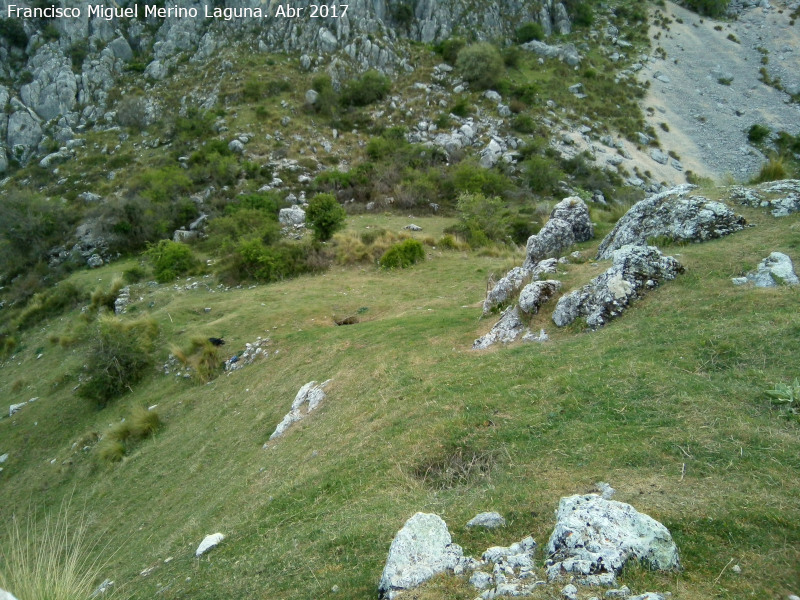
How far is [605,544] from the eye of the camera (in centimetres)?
352

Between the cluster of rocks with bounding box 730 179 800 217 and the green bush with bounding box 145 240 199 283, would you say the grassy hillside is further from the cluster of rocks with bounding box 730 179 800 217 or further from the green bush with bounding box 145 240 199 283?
the green bush with bounding box 145 240 199 283

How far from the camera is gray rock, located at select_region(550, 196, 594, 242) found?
14.6 m

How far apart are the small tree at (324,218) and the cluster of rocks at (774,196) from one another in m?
17.6

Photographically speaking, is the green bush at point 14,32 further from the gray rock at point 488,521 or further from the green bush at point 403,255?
the gray rock at point 488,521

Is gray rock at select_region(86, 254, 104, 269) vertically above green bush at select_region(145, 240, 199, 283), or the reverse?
green bush at select_region(145, 240, 199, 283)

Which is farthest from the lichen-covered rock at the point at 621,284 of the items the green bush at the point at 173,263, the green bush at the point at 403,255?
the green bush at the point at 173,263

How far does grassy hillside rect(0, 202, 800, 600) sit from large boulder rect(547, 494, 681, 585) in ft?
0.44

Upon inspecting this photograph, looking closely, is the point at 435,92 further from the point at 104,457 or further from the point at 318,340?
the point at 104,457

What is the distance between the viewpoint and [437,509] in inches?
201

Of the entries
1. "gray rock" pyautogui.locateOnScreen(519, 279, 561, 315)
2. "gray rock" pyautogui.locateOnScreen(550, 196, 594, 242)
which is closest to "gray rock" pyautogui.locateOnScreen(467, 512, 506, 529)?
"gray rock" pyautogui.locateOnScreen(519, 279, 561, 315)

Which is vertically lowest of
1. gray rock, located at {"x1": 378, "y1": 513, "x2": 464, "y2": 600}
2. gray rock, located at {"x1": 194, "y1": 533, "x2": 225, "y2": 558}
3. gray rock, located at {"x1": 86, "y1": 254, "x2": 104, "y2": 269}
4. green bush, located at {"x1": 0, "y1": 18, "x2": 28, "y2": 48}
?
gray rock, located at {"x1": 86, "y1": 254, "x2": 104, "y2": 269}

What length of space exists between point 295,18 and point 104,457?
49717 mm

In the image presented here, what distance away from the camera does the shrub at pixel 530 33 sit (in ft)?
164

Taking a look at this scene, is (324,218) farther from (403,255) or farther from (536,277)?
(536,277)
